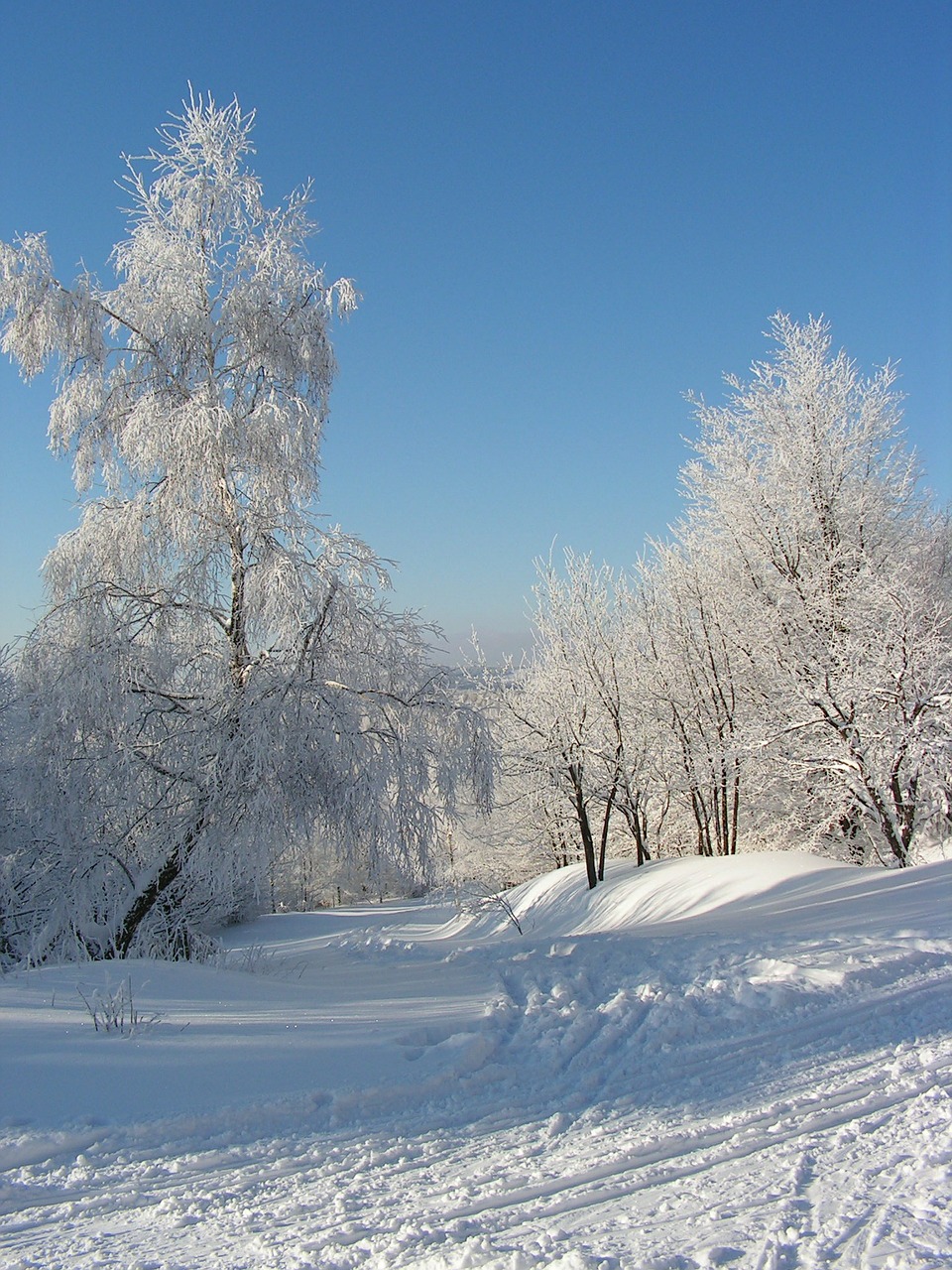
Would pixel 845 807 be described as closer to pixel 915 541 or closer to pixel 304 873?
pixel 915 541

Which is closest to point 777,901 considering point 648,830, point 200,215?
point 200,215

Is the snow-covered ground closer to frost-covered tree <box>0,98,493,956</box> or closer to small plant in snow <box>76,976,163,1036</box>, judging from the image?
small plant in snow <box>76,976,163,1036</box>

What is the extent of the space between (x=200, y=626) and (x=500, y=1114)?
5.20 meters

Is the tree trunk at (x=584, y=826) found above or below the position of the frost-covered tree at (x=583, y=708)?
below

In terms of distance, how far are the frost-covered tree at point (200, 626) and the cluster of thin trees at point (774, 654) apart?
6.78m

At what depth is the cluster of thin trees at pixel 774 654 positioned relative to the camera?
12578 mm

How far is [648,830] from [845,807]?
7.82m

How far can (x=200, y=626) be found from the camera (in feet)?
24.2

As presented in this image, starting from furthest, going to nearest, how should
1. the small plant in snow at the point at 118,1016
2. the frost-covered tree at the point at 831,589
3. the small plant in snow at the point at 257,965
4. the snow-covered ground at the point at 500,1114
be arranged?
the frost-covered tree at the point at 831,589 → the small plant in snow at the point at 257,965 → the small plant in snow at the point at 118,1016 → the snow-covered ground at the point at 500,1114

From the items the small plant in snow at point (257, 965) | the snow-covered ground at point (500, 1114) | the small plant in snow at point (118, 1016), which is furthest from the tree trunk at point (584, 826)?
the small plant in snow at point (118, 1016)

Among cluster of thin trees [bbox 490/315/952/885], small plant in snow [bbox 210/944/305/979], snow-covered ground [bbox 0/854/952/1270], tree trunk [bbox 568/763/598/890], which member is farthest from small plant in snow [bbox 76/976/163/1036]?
tree trunk [bbox 568/763/598/890]

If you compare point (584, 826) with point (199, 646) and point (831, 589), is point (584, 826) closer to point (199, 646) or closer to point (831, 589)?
point (831, 589)

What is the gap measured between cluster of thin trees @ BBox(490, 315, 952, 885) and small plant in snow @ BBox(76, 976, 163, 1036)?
31.5 ft

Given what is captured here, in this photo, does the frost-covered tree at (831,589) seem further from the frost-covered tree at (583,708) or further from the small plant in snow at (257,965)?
the small plant in snow at (257,965)
